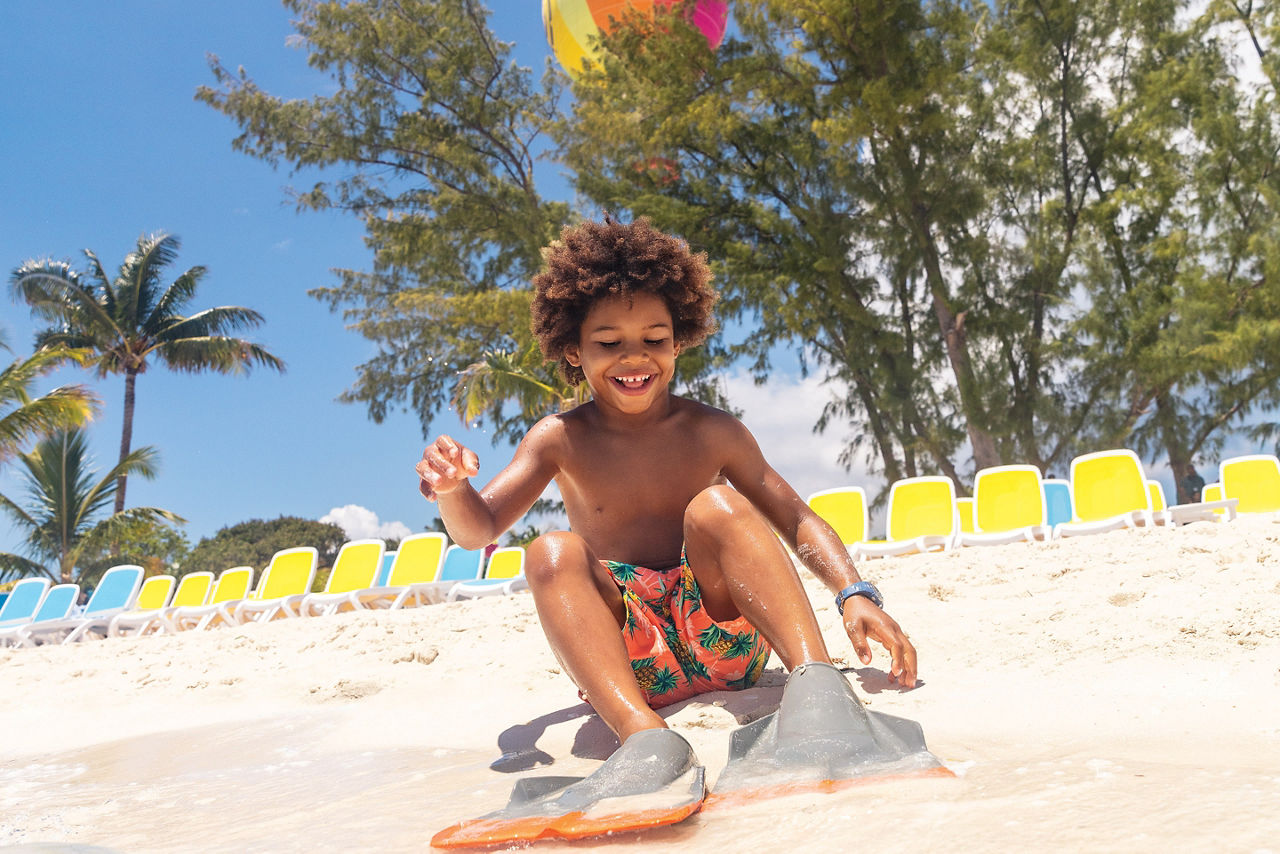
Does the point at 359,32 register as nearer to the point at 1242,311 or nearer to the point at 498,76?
the point at 498,76

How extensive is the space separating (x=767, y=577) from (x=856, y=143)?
14569 mm

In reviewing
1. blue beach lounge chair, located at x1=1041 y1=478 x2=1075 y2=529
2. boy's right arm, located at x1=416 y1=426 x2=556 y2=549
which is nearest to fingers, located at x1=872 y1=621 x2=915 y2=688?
boy's right arm, located at x1=416 y1=426 x2=556 y2=549

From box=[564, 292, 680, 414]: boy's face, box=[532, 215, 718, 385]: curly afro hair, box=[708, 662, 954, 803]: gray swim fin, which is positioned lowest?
box=[708, 662, 954, 803]: gray swim fin

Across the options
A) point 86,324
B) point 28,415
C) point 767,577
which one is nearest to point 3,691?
point 767,577

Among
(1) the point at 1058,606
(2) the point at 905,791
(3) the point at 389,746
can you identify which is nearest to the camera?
(2) the point at 905,791

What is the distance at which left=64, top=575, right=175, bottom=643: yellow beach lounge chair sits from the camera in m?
11.6

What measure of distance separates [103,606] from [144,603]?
84 cm

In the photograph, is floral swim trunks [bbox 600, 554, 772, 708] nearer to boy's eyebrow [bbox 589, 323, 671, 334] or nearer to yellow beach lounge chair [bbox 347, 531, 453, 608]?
boy's eyebrow [bbox 589, 323, 671, 334]

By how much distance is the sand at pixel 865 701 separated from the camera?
1260 millimetres

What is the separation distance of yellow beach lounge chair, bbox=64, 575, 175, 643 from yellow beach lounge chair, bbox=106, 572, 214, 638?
0.09ft

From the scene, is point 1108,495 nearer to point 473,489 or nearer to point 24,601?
point 473,489

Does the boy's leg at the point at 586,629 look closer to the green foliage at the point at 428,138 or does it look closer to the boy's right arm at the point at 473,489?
the boy's right arm at the point at 473,489

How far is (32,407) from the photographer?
643 inches

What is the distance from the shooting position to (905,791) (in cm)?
137
